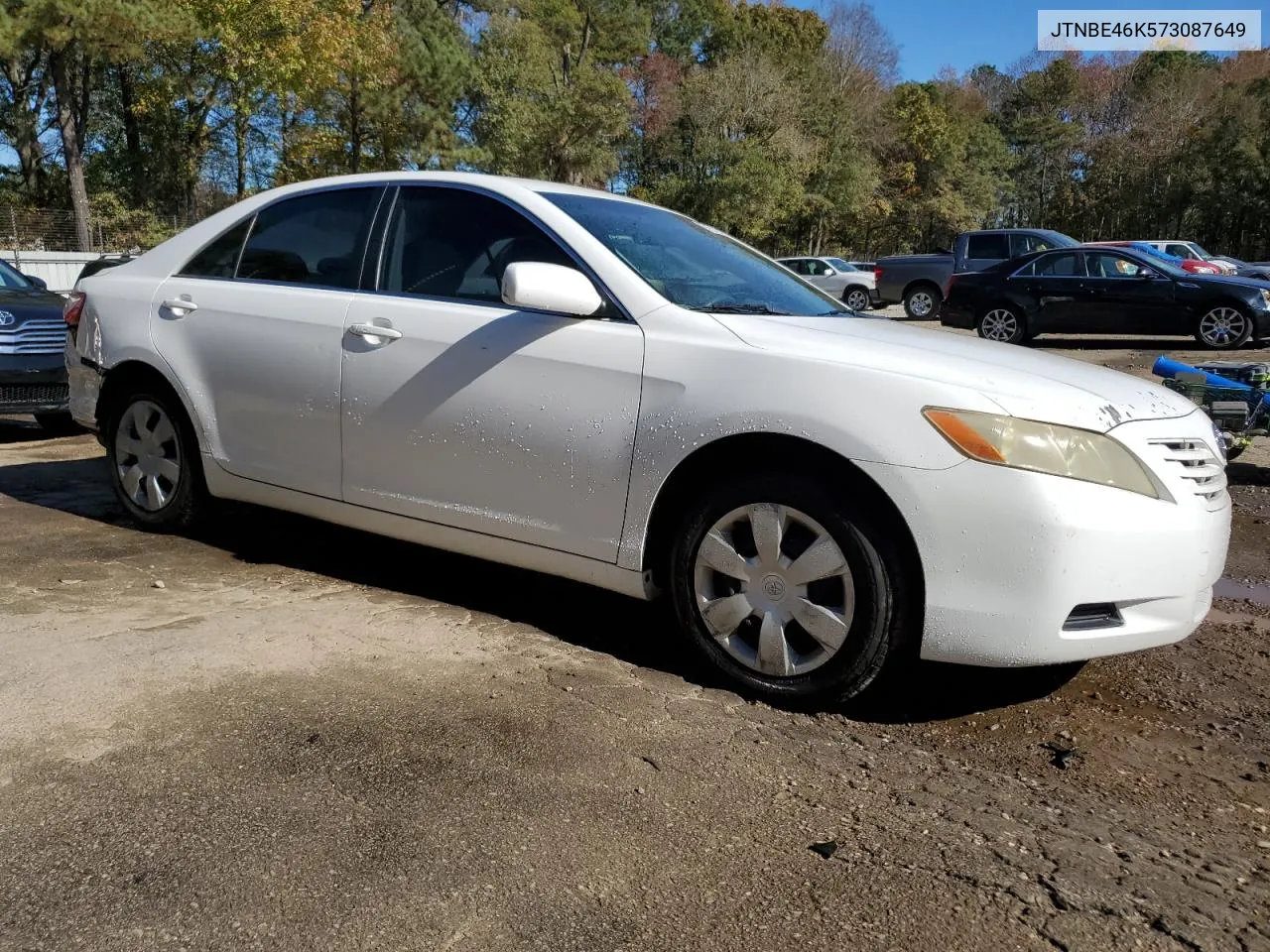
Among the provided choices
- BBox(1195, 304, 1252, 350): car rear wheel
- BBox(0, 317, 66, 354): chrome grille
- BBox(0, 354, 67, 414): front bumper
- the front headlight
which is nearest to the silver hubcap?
BBox(1195, 304, 1252, 350): car rear wheel

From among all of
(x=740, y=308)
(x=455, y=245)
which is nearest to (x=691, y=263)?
(x=740, y=308)

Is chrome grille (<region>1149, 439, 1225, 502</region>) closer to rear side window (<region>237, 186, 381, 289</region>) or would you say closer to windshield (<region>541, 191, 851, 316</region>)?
windshield (<region>541, 191, 851, 316</region>)

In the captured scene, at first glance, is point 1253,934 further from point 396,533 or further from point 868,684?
point 396,533

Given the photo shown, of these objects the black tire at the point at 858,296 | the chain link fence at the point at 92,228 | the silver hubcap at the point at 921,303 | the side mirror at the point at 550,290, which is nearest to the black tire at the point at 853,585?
the side mirror at the point at 550,290

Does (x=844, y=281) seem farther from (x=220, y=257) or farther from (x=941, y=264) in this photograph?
(x=220, y=257)

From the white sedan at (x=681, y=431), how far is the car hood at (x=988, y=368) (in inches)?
0.6

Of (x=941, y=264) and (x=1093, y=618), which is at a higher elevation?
(x=941, y=264)

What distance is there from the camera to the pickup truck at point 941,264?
19.4 metres

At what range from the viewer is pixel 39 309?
786 cm

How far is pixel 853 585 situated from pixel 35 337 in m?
6.98

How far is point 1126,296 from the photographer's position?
14398mm

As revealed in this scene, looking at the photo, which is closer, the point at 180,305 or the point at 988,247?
the point at 180,305

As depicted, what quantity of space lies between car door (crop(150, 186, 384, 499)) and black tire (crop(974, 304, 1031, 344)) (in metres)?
12.6

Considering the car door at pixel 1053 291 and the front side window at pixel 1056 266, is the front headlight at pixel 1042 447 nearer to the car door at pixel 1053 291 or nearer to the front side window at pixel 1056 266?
the car door at pixel 1053 291
